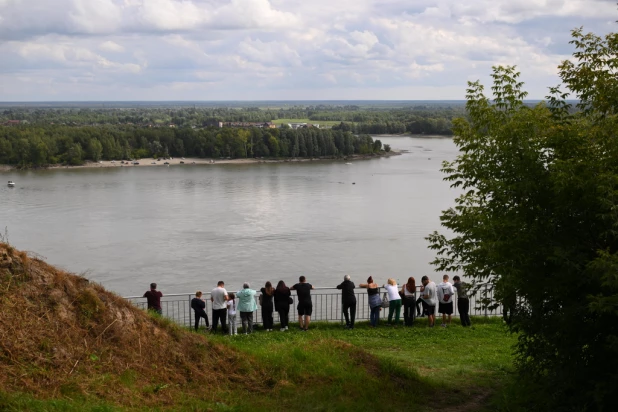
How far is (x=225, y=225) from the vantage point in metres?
44.0

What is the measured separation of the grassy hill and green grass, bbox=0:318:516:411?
0.02 m

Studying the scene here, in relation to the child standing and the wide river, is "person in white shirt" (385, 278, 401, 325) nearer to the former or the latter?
the child standing

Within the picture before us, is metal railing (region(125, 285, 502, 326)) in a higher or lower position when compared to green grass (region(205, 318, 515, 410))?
lower

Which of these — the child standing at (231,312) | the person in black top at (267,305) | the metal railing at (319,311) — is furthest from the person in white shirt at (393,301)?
the child standing at (231,312)

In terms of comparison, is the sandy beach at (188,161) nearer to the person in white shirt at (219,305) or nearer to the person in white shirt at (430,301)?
the person in white shirt at (219,305)

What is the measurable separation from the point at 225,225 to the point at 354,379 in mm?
35428

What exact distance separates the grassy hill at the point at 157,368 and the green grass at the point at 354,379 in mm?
19

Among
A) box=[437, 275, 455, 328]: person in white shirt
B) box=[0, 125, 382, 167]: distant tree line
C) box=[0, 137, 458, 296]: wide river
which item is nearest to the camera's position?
box=[437, 275, 455, 328]: person in white shirt

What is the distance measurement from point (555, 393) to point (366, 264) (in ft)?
82.0

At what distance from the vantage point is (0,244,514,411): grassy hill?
7422 mm

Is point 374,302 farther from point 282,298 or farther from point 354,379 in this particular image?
point 354,379

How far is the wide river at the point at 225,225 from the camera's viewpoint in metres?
31.3

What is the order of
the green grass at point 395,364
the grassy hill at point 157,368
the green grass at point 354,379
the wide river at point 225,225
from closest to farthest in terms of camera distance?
the grassy hill at point 157,368
the green grass at point 354,379
the green grass at point 395,364
the wide river at point 225,225

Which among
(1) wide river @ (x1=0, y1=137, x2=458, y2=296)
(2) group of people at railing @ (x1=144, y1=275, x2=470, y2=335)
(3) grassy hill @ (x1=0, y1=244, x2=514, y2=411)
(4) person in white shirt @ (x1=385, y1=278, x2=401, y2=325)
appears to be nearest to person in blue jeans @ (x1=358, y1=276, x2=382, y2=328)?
(2) group of people at railing @ (x1=144, y1=275, x2=470, y2=335)
